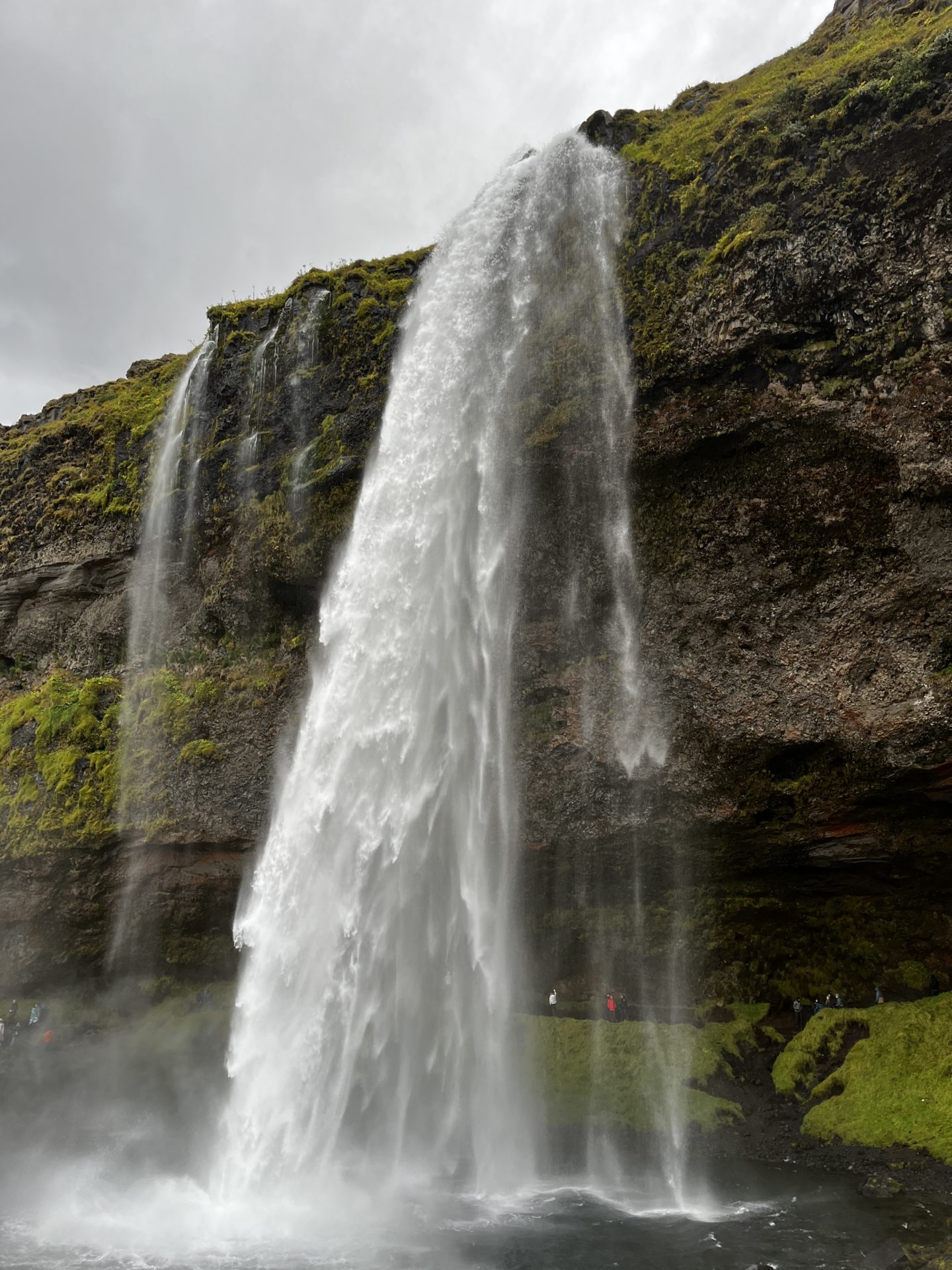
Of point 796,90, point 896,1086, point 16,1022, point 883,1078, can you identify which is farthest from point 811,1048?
point 16,1022

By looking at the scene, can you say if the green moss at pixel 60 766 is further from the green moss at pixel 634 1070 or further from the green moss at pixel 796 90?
the green moss at pixel 796 90

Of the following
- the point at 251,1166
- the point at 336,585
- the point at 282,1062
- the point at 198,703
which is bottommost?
the point at 251,1166

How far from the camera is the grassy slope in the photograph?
489 inches

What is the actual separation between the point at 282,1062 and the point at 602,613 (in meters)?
10.1

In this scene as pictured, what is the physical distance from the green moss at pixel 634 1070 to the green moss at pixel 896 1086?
178cm

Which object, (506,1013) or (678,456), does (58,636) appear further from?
(678,456)

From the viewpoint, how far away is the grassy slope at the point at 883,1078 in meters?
12.4

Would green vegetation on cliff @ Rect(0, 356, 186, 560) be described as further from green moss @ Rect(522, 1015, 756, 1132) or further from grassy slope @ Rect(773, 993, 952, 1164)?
grassy slope @ Rect(773, 993, 952, 1164)

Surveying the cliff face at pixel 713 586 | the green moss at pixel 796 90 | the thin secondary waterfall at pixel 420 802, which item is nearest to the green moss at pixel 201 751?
the cliff face at pixel 713 586

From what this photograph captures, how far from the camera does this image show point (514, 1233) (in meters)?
10.9

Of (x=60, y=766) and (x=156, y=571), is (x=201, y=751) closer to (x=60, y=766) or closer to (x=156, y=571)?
(x=60, y=766)

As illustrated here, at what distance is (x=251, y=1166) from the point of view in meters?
12.6

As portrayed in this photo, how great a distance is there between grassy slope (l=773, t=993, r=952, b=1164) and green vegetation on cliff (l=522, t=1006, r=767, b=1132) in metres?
1.12

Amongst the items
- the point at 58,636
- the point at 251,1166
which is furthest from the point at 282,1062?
the point at 58,636
